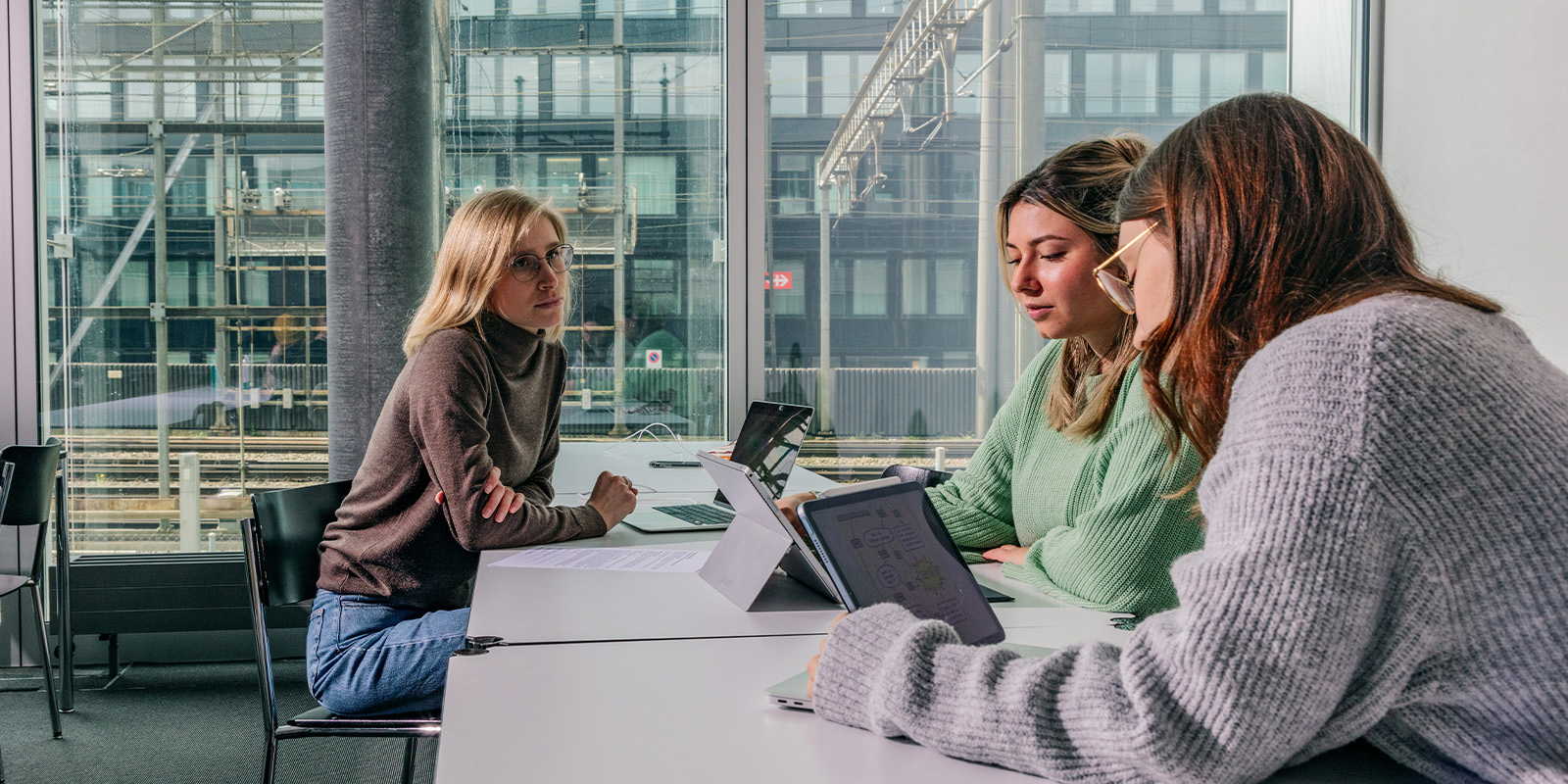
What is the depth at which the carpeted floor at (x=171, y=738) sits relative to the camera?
Result: 276cm

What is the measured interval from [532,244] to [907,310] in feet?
7.20

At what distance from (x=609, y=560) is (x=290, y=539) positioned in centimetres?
68

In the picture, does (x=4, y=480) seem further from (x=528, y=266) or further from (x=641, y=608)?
(x=641, y=608)

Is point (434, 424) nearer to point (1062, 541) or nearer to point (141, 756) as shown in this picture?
point (1062, 541)

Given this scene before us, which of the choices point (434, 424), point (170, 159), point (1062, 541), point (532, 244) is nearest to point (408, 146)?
point (170, 159)

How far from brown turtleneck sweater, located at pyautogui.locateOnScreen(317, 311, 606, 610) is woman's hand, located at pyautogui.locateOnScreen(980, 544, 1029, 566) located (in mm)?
766

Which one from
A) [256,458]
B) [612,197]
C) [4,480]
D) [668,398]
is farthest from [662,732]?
[256,458]

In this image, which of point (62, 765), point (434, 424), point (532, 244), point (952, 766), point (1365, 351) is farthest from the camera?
point (62, 765)

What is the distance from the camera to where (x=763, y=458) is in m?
2.46

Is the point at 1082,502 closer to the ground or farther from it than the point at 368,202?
closer to the ground

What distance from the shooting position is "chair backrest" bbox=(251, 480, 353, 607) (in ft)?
6.53

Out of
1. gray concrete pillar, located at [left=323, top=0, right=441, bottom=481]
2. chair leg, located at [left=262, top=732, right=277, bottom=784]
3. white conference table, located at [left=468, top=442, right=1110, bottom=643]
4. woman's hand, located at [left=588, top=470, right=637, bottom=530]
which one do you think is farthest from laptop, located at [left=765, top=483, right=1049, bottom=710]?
A: gray concrete pillar, located at [left=323, top=0, right=441, bottom=481]

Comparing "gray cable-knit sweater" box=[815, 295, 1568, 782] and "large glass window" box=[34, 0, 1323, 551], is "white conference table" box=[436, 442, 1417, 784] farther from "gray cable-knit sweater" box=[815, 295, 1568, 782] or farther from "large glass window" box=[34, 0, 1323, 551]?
"large glass window" box=[34, 0, 1323, 551]

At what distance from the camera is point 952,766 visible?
90 centimetres
